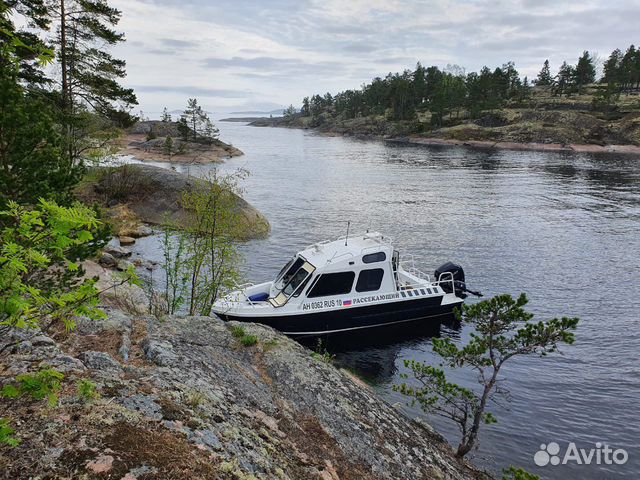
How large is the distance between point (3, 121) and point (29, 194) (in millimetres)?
1824

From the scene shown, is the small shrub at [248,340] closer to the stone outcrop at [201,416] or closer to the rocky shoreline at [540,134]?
the stone outcrop at [201,416]

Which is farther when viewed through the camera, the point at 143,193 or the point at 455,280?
the point at 143,193

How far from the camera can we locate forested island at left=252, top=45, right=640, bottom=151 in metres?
104

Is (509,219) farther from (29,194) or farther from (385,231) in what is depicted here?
(29,194)

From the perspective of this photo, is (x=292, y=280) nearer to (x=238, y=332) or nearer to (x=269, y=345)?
(x=238, y=332)

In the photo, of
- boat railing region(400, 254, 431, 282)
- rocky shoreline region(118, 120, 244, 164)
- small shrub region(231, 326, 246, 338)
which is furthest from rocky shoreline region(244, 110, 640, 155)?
small shrub region(231, 326, 246, 338)

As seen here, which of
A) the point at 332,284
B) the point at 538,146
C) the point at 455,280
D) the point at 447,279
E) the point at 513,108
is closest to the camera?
the point at 332,284

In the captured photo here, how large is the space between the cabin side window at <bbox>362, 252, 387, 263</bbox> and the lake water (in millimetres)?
4083

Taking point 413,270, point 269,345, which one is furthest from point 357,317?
point 269,345

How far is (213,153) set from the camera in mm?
94875

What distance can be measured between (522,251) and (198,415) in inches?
1229

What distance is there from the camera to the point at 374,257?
20.0 m

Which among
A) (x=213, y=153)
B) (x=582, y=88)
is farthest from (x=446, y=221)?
(x=582, y=88)

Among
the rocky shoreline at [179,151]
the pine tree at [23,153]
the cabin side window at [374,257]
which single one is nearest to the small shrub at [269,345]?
the pine tree at [23,153]
